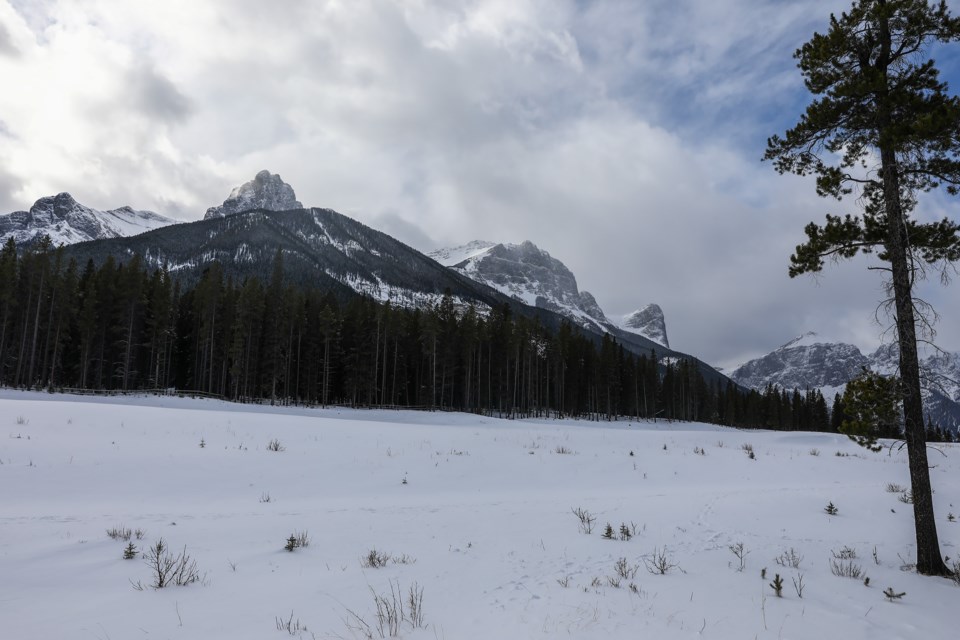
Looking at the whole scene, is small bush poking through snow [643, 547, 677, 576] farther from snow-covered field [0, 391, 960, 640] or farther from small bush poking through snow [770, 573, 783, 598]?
small bush poking through snow [770, 573, 783, 598]

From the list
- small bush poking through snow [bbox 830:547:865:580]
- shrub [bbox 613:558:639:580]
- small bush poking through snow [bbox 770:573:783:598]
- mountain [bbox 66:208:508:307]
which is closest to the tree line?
shrub [bbox 613:558:639:580]

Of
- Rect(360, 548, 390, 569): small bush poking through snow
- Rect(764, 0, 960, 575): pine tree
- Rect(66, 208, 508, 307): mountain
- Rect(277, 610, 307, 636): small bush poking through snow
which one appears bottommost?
Rect(360, 548, 390, 569): small bush poking through snow

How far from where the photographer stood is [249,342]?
1961 inches

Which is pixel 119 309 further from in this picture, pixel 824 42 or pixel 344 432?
pixel 824 42

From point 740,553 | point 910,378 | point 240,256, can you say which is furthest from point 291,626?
point 240,256

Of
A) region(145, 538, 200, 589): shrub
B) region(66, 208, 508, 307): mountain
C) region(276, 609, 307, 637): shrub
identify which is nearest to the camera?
region(276, 609, 307, 637): shrub

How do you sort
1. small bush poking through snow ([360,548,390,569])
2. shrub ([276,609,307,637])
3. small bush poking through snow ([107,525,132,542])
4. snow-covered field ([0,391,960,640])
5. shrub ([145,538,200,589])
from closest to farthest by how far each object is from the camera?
1. shrub ([276,609,307,637])
2. snow-covered field ([0,391,960,640])
3. shrub ([145,538,200,589])
4. small bush poking through snow ([360,548,390,569])
5. small bush poking through snow ([107,525,132,542])

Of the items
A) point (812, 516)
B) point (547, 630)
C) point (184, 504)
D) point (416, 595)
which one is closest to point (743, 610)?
point (547, 630)

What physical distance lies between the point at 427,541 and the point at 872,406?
7.77 metres

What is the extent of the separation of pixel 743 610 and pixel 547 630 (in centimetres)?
239

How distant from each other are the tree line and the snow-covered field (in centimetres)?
3574

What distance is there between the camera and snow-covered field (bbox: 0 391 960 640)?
4.86 metres

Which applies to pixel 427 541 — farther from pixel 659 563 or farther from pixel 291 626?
pixel 659 563

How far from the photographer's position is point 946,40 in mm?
8445
